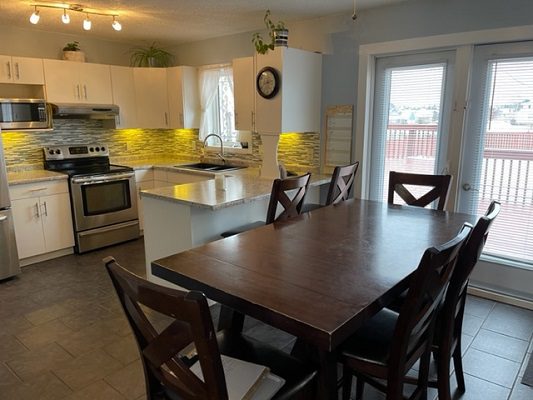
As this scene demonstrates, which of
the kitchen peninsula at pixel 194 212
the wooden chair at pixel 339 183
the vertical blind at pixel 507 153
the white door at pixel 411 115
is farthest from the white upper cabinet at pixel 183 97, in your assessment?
the vertical blind at pixel 507 153

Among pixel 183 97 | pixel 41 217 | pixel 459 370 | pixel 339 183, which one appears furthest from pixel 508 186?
pixel 41 217

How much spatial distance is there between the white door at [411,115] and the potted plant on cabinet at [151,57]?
2910 millimetres

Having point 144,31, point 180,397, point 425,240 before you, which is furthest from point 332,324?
point 144,31

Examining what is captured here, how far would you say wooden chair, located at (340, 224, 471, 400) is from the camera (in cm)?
128

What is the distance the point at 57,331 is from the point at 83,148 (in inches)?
103

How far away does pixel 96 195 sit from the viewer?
437cm

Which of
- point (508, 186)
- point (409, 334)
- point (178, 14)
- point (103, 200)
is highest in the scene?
point (178, 14)

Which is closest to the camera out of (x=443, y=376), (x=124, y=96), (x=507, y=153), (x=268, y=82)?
(x=443, y=376)

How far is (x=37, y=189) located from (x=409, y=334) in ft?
12.7

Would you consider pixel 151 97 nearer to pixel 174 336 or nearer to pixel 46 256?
pixel 46 256

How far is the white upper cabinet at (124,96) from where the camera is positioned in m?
4.76

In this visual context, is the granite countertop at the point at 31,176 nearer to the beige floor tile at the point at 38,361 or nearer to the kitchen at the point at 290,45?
the kitchen at the point at 290,45

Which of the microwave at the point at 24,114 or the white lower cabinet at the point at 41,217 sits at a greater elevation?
the microwave at the point at 24,114

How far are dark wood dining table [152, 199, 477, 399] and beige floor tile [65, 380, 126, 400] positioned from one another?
0.84 m
